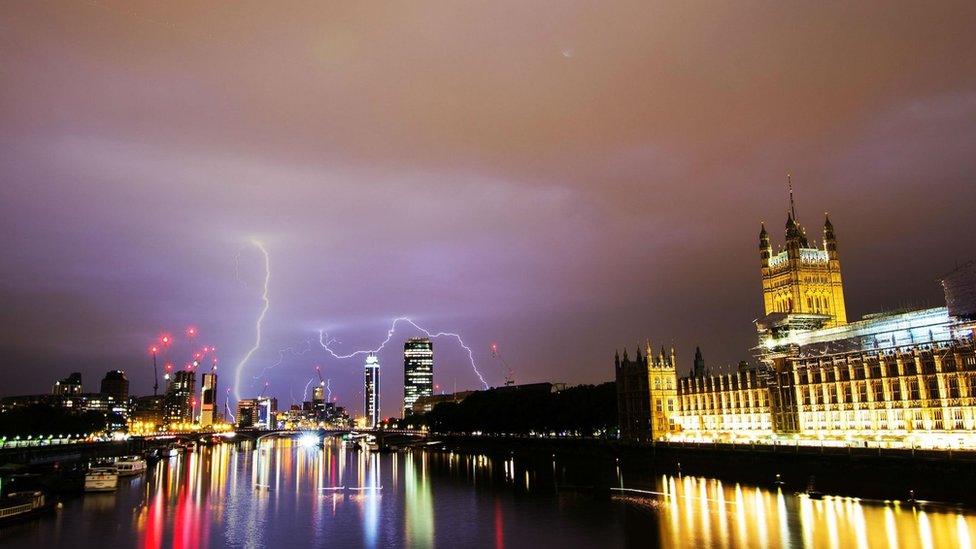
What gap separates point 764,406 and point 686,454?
753 inches

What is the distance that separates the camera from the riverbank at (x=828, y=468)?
81.0 meters

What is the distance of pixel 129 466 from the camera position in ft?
452

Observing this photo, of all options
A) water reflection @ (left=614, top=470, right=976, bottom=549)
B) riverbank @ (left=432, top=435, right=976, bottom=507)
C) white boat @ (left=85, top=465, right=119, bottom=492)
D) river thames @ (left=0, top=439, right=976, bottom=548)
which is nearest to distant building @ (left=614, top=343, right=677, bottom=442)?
riverbank @ (left=432, top=435, right=976, bottom=507)

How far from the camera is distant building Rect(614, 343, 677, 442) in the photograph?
155625 mm

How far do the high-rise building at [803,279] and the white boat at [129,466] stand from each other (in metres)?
154

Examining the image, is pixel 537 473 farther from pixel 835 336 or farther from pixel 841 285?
pixel 841 285

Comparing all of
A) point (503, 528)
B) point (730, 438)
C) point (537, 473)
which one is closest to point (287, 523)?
point (503, 528)

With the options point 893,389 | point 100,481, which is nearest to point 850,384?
point 893,389

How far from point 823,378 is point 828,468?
27644 mm

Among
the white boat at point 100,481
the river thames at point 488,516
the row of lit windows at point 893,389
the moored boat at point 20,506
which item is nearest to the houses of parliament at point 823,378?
the row of lit windows at point 893,389

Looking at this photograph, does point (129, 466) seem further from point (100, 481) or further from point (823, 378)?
point (823, 378)

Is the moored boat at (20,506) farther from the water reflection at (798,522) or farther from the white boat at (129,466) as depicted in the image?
the water reflection at (798,522)

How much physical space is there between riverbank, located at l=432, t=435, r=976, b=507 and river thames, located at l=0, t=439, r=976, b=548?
3.94m

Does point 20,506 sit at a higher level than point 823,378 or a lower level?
lower
